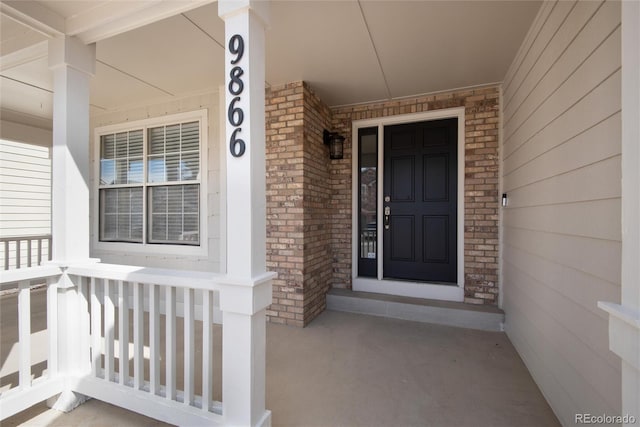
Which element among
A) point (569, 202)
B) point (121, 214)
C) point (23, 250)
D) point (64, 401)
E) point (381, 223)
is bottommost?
point (64, 401)

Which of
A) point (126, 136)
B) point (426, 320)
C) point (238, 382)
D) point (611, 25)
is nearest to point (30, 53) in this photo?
point (126, 136)

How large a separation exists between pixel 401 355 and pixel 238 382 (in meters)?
1.59

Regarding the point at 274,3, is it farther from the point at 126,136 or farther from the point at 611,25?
the point at 126,136

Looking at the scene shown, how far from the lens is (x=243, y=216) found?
145 cm

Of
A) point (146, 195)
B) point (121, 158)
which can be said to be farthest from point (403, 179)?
point (121, 158)

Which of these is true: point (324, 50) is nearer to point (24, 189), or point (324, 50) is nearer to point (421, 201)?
point (421, 201)

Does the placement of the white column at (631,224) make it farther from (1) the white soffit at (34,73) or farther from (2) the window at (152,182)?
(1) the white soffit at (34,73)

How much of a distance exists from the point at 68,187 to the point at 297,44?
2084 millimetres

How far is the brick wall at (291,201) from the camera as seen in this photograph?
3.12 meters

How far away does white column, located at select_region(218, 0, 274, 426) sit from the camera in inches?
56.6

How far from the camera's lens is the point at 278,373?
2.22 metres

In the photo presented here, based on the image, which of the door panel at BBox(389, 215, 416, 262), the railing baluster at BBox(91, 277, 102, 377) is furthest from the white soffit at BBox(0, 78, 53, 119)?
the door panel at BBox(389, 215, 416, 262)

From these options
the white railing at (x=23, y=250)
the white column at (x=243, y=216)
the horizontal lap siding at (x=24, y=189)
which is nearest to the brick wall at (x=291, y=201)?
the white column at (x=243, y=216)

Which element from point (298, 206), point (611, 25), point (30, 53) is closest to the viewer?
point (611, 25)
